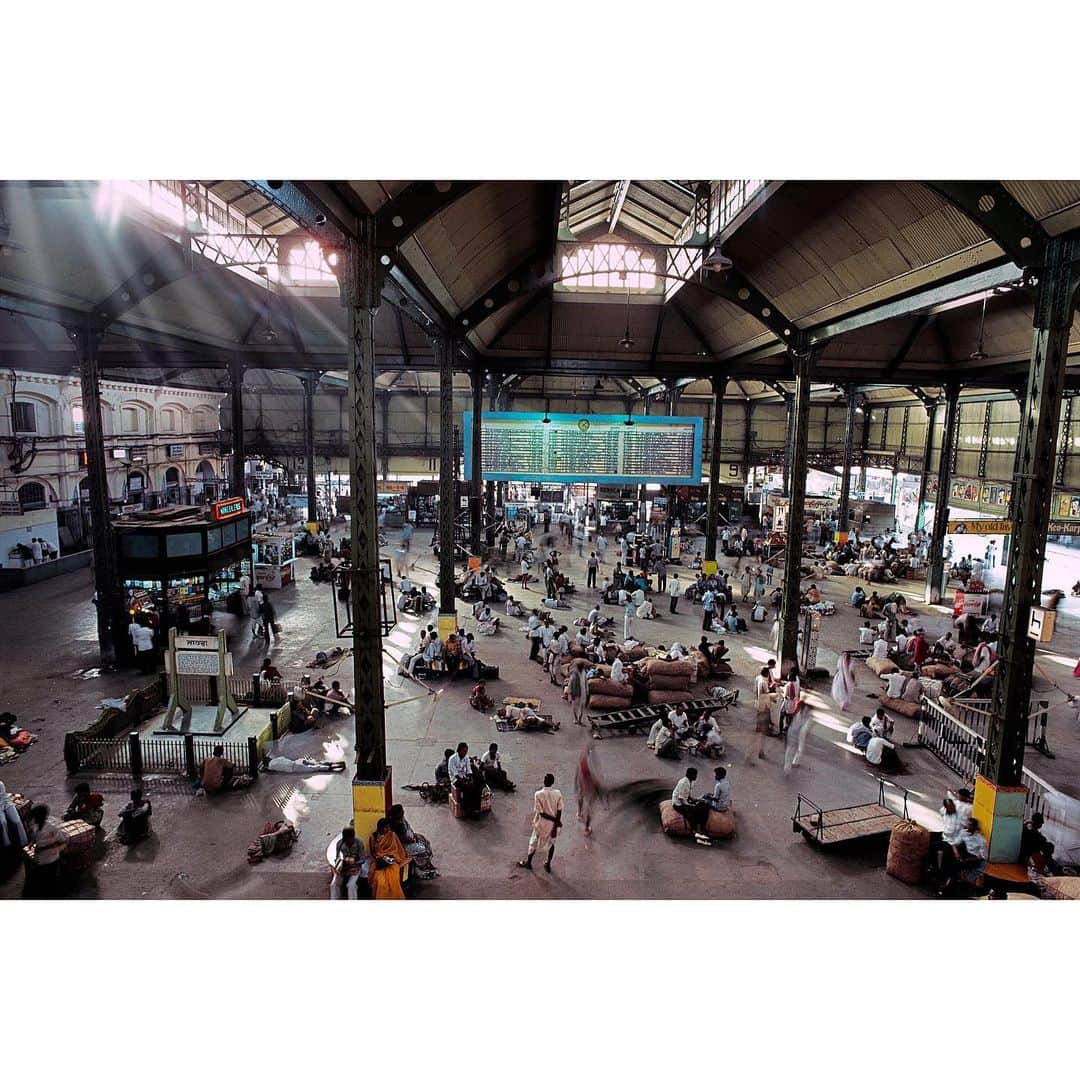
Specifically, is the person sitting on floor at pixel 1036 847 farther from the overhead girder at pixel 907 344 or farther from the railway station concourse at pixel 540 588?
the overhead girder at pixel 907 344

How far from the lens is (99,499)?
1647 centimetres

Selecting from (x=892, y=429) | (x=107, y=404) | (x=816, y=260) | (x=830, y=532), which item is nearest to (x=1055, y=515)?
(x=830, y=532)

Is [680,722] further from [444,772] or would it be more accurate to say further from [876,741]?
[444,772]

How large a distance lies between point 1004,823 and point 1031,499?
4.38m

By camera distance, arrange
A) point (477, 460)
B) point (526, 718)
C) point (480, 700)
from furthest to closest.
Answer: point (477, 460), point (480, 700), point (526, 718)

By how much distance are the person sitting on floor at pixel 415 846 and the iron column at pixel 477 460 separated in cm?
1126

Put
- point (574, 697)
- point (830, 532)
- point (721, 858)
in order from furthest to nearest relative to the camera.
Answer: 1. point (830, 532)
2. point (574, 697)
3. point (721, 858)

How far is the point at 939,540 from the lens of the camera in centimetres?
2453

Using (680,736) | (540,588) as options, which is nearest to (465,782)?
(680,736)

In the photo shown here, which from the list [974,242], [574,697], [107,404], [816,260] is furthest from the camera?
[107,404]

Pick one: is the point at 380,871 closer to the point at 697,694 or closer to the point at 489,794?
the point at 489,794

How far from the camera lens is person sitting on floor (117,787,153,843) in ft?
31.1

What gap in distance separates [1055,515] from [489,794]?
23176mm

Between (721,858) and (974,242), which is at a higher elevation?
(974,242)
